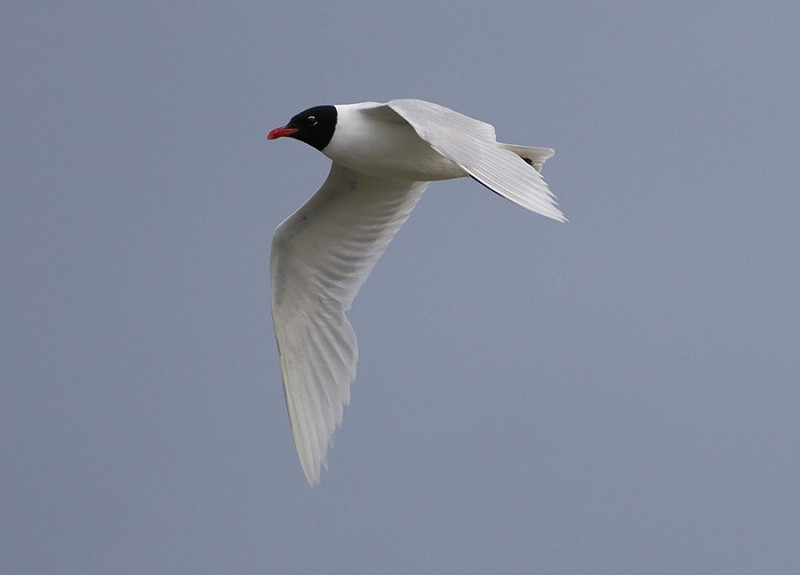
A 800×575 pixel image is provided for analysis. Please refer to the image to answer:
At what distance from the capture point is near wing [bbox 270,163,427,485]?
1072 centimetres

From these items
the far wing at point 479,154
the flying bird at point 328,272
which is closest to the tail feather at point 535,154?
the flying bird at point 328,272

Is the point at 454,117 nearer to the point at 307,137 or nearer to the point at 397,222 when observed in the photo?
the point at 307,137

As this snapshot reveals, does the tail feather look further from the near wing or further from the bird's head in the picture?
the bird's head

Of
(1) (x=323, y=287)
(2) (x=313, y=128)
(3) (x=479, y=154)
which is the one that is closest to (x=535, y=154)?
(2) (x=313, y=128)

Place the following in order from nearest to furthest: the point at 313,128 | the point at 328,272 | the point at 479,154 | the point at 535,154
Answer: the point at 479,154 < the point at 313,128 < the point at 535,154 < the point at 328,272

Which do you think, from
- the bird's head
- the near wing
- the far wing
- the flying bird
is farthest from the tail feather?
the bird's head

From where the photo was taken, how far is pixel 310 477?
34.9 ft

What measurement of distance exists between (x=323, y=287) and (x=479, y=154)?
2.65 metres

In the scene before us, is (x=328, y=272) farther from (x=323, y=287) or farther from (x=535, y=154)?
(x=535, y=154)

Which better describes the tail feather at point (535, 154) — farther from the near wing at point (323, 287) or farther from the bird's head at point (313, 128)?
the bird's head at point (313, 128)

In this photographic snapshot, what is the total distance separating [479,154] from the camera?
28.2ft

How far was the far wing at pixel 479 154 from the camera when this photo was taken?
26.6 feet

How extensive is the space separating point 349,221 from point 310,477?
170 centimetres

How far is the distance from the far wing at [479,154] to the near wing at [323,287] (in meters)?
1.55
